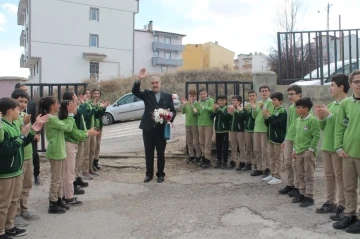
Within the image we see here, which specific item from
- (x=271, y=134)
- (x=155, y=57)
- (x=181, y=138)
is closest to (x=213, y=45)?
(x=155, y=57)

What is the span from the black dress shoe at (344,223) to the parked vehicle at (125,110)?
50.1 ft

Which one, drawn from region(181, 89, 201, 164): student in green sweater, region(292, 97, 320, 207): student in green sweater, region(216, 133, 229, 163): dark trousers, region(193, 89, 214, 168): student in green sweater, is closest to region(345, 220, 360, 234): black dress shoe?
region(292, 97, 320, 207): student in green sweater

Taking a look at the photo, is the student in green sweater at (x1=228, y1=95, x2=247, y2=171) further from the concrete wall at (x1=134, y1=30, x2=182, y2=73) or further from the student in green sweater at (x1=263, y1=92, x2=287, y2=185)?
the concrete wall at (x1=134, y1=30, x2=182, y2=73)

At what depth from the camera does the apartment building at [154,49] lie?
5695 centimetres

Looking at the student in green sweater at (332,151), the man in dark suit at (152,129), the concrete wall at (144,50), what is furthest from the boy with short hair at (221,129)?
the concrete wall at (144,50)

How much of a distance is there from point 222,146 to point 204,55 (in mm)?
58349

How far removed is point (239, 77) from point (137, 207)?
24468mm

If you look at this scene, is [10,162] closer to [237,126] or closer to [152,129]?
[152,129]

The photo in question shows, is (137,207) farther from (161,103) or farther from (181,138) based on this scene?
(181,138)

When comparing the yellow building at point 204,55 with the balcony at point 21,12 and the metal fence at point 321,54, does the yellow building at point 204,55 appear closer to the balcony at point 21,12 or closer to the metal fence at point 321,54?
the balcony at point 21,12

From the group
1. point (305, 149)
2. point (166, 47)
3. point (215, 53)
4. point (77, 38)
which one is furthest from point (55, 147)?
point (215, 53)

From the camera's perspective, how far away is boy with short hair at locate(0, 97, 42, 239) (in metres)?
4.33

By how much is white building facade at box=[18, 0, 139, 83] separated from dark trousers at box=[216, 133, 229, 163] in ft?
91.7

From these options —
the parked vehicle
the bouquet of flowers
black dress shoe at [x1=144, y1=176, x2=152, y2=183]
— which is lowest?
black dress shoe at [x1=144, y1=176, x2=152, y2=183]
